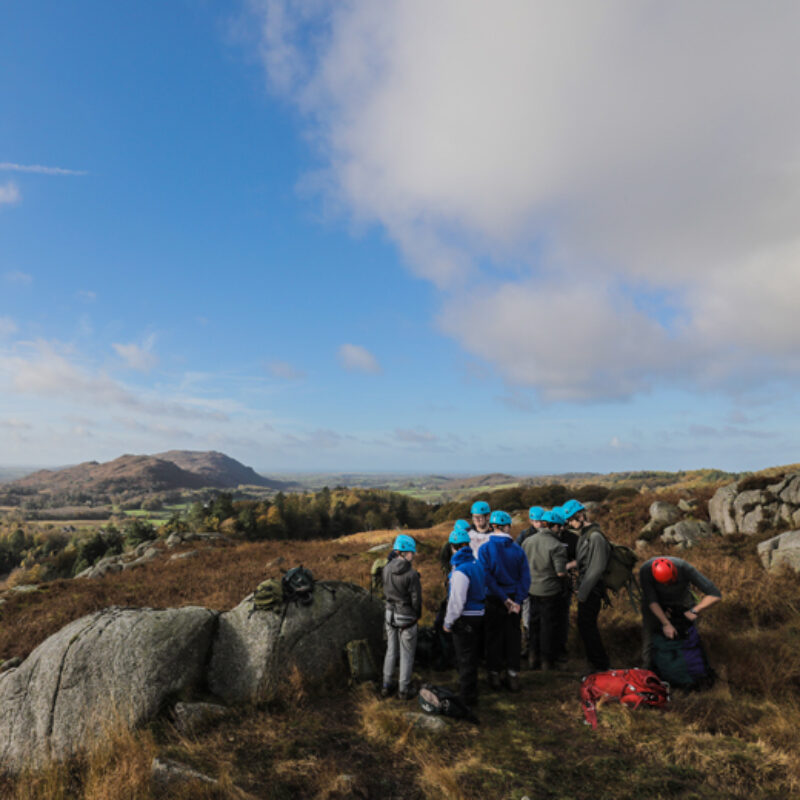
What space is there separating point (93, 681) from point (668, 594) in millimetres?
9094

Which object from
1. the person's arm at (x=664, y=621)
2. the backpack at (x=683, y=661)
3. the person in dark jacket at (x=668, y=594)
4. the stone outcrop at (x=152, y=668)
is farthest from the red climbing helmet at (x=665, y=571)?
the stone outcrop at (x=152, y=668)

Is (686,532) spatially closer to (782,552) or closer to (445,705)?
(782,552)

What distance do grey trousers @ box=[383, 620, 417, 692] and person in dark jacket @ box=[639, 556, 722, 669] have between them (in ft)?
12.4

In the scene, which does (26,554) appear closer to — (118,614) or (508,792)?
(118,614)

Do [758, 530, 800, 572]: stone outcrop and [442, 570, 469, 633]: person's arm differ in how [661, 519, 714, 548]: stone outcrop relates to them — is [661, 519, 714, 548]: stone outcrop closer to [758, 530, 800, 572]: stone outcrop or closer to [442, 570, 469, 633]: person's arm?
[758, 530, 800, 572]: stone outcrop

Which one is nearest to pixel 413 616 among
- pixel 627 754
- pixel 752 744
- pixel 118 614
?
pixel 627 754

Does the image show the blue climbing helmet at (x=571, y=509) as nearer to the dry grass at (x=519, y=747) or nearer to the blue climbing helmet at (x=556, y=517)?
the blue climbing helmet at (x=556, y=517)

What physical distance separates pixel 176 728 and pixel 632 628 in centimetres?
861

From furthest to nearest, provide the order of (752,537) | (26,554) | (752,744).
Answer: (26,554), (752,537), (752,744)

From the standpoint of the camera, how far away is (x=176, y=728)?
6.36 meters

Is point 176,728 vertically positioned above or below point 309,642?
below

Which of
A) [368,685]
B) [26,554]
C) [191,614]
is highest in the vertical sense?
[191,614]

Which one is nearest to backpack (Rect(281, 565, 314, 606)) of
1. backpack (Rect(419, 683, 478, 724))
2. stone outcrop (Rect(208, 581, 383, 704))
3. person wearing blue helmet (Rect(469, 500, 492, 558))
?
stone outcrop (Rect(208, 581, 383, 704))

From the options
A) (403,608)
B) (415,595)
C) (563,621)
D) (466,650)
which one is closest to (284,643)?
(403,608)
